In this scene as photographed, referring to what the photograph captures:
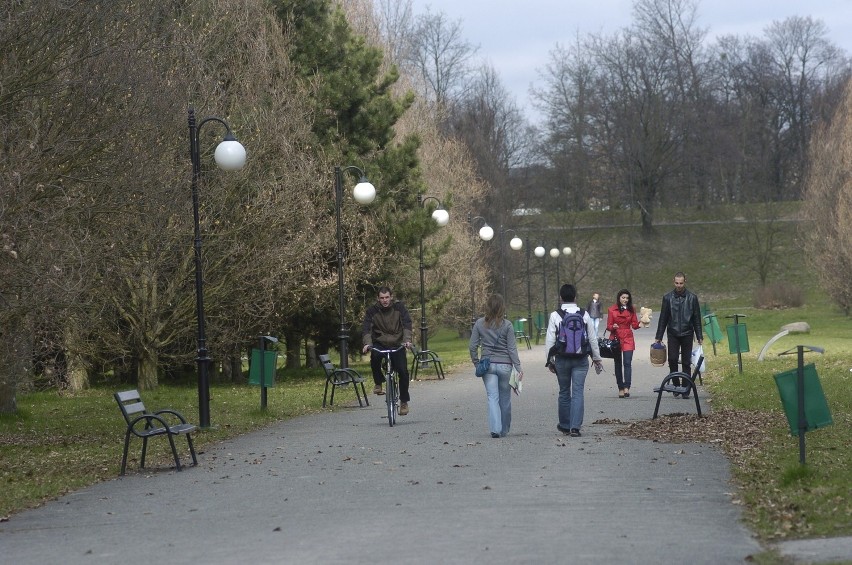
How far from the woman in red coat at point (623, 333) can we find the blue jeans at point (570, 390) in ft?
18.7

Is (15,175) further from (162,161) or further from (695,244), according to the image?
(695,244)

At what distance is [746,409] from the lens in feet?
58.5

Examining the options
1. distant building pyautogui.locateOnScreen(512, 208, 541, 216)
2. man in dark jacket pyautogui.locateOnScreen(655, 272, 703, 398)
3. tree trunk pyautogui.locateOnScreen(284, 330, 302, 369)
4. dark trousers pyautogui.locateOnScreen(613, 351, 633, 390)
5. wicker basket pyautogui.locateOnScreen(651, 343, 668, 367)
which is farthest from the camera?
distant building pyautogui.locateOnScreen(512, 208, 541, 216)

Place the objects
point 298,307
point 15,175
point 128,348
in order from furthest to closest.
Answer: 1. point 298,307
2. point 128,348
3. point 15,175

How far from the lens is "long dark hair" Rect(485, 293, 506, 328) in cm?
1519

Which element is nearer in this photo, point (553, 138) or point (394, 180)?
point (394, 180)

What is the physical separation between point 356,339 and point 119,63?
56.0ft

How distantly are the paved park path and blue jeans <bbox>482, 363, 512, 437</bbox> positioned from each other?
0.18 metres

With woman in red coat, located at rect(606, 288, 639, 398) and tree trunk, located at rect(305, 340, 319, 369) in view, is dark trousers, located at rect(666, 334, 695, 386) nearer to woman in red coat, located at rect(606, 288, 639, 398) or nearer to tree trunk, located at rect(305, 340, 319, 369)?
woman in red coat, located at rect(606, 288, 639, 398)

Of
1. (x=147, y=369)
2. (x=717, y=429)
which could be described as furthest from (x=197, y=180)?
(x=147, y=369)

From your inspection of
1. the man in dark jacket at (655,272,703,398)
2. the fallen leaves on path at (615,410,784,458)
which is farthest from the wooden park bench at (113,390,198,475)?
the man in dark jacket at (655,272,703,398)

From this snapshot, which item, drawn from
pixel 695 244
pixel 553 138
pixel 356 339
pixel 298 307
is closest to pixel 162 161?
pixel 298 307

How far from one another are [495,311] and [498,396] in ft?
3.21

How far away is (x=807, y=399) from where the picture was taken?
11.2 metres
